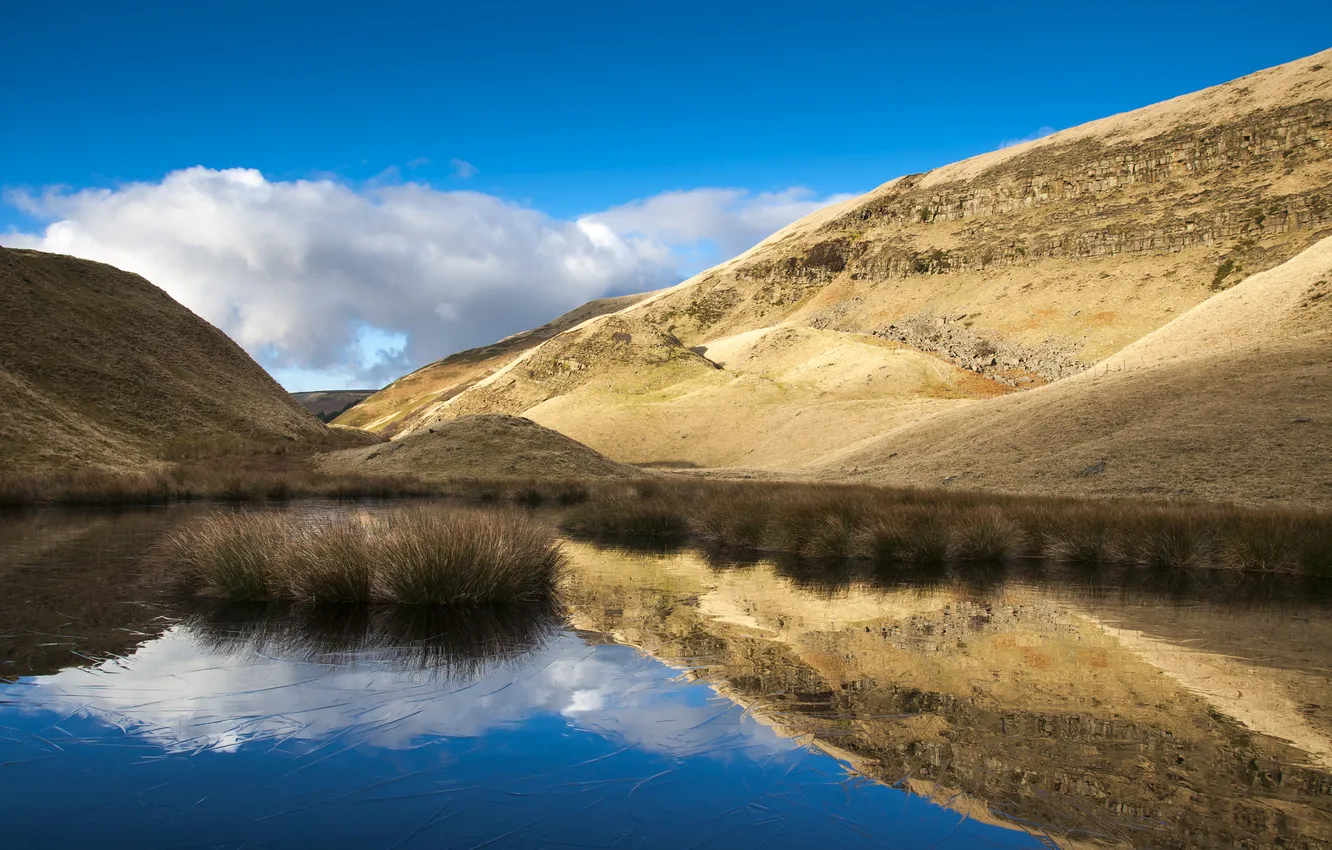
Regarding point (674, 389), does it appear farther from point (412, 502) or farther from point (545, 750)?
point (545, 750)

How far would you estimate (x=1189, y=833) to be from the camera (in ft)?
11.9

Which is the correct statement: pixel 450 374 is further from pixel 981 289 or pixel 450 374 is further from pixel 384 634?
pixel 384 634

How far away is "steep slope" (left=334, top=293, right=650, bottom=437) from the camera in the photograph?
121188 mm

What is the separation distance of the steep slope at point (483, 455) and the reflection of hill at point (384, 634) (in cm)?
2290

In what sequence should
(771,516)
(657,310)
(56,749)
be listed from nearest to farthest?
(56,749) → (771,516) → (657,310)

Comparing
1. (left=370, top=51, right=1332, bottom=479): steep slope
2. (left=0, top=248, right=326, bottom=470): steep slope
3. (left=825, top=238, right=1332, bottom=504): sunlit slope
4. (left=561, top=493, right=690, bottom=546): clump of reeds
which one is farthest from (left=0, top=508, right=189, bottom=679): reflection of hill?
(left=370, top=51, right=1332, bottom=479): steep slope

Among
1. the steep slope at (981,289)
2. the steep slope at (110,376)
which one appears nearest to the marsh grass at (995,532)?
the steep slope at (110,376)

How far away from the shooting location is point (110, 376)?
40.2m

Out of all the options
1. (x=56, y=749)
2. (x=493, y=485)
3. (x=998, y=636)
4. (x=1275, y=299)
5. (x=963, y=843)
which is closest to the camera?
(x=963, y=843)

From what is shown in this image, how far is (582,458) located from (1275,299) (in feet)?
98.0

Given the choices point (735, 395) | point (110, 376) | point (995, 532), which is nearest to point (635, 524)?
point (995, 532)

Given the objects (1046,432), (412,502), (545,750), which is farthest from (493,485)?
(545,750)

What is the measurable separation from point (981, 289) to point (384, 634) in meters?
80.4

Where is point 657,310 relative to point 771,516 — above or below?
above
